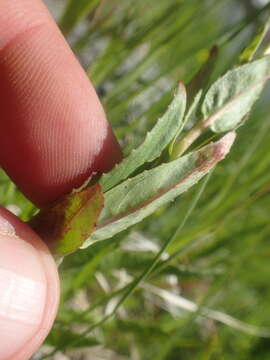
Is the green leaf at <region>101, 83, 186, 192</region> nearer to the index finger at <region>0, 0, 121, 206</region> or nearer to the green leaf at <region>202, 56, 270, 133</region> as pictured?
the green leaf at <region>202, 56, 270, 133</region>

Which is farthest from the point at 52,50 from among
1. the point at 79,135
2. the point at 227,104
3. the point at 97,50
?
the point at 97,50

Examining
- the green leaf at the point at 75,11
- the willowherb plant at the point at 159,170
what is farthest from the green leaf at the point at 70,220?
the green leaf at the point at 75,11

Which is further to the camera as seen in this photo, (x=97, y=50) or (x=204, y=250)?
(x=97, y=50)

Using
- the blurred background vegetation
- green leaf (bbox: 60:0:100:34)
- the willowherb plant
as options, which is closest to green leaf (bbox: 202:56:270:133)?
the willowherb plant

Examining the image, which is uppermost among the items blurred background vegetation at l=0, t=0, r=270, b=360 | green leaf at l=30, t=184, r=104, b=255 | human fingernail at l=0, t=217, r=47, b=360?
green leaf at l=30, t=184, r=104, b=255

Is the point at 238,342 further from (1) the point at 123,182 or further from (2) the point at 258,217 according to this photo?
(1) the point at 123,182
